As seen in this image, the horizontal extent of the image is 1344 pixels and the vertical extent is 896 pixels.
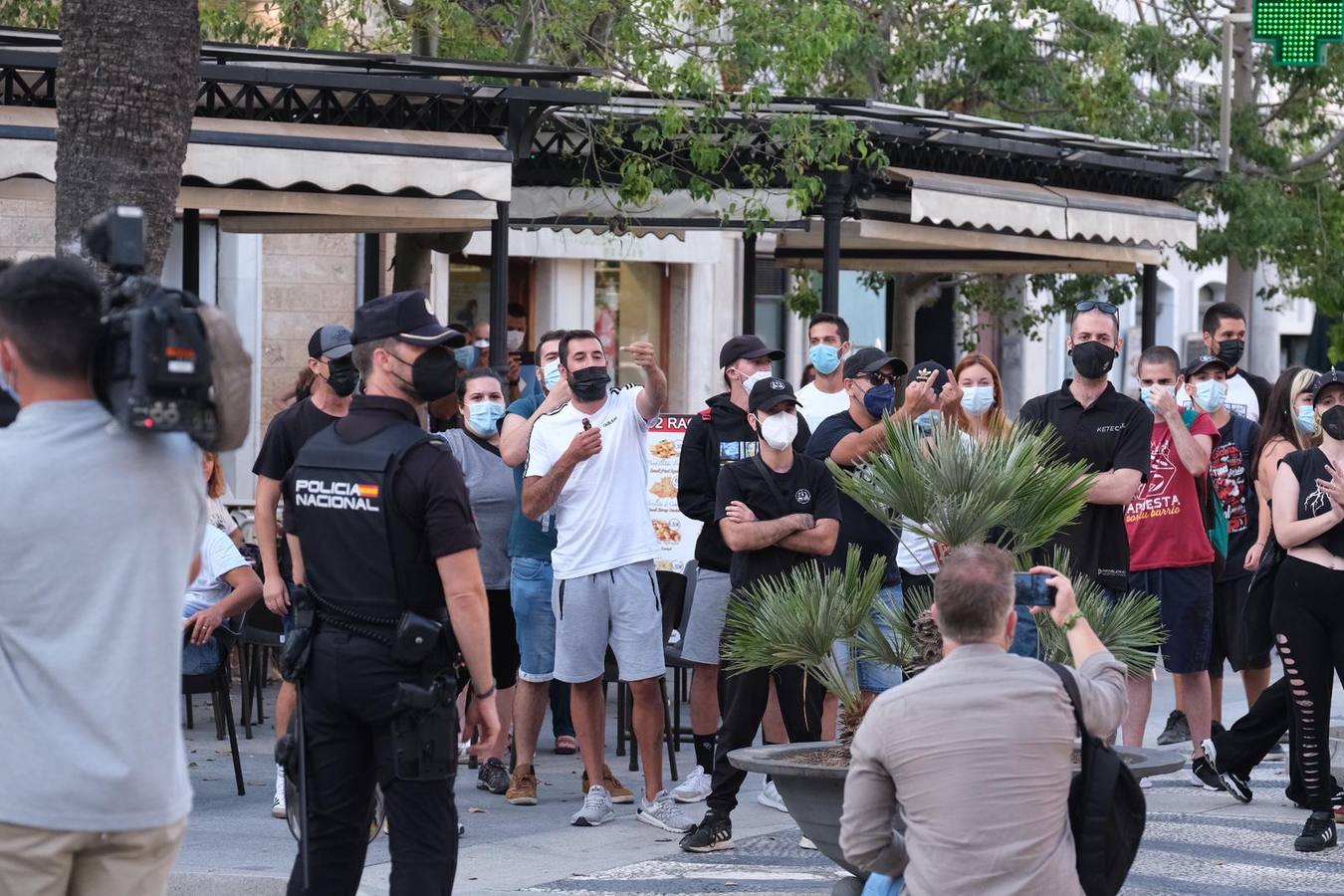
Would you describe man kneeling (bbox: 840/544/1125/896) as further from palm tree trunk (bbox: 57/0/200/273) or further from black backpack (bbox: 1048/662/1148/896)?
palm tree trunk (bbox: 57/0/200/273)

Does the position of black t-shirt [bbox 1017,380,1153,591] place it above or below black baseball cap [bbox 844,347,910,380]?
below

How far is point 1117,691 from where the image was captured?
5055 millimetres

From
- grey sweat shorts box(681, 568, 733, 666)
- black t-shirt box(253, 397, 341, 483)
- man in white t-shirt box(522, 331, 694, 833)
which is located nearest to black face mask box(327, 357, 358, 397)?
black t-shirt box(253, 397, 341, 483)

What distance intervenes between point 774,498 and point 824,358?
2.24 meters

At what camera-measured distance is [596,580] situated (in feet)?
28.0

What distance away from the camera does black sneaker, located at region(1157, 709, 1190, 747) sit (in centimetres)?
1048

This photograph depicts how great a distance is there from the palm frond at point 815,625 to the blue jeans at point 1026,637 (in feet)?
1.85

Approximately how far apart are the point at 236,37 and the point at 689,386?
11786 mm

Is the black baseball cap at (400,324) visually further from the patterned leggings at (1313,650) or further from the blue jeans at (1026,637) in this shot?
the patterned leggings at (1313,650)

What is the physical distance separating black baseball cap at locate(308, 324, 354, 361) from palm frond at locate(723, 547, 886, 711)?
85.5 inches

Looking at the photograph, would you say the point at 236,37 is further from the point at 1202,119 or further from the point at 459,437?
the point at 1202,119

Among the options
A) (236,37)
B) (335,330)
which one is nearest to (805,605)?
(335,330)

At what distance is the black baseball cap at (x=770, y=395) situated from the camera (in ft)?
26.6

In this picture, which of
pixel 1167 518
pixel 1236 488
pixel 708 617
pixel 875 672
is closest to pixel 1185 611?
pixel 1167 518
